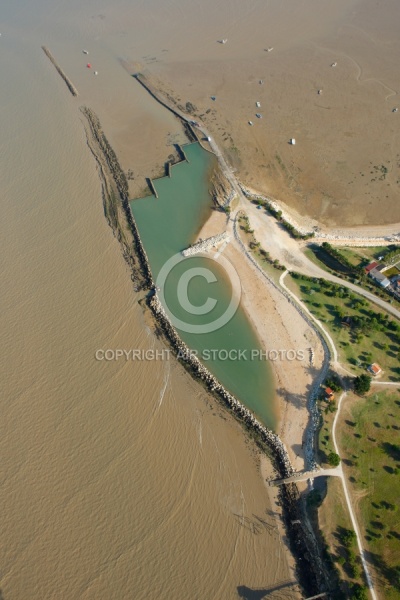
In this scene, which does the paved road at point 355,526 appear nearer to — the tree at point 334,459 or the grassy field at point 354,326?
the tree at point 334,459

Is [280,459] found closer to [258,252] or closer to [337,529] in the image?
[337,529]

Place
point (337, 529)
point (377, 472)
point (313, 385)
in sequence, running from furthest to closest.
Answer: point (313, 385) < point (377, 472) < point (337, 529)

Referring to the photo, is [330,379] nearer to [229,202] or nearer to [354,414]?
[354,414]

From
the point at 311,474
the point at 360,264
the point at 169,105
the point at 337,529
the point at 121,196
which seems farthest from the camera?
the point at 169,105

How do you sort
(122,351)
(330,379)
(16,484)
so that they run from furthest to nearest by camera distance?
(122,351) < (330,379) < (16,484)

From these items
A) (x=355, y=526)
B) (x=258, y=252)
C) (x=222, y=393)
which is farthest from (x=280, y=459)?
(x=258, y=252)

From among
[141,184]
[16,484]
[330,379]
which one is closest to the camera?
[16,484]

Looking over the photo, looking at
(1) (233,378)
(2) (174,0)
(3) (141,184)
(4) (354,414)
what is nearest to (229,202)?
(3) (141,184)
